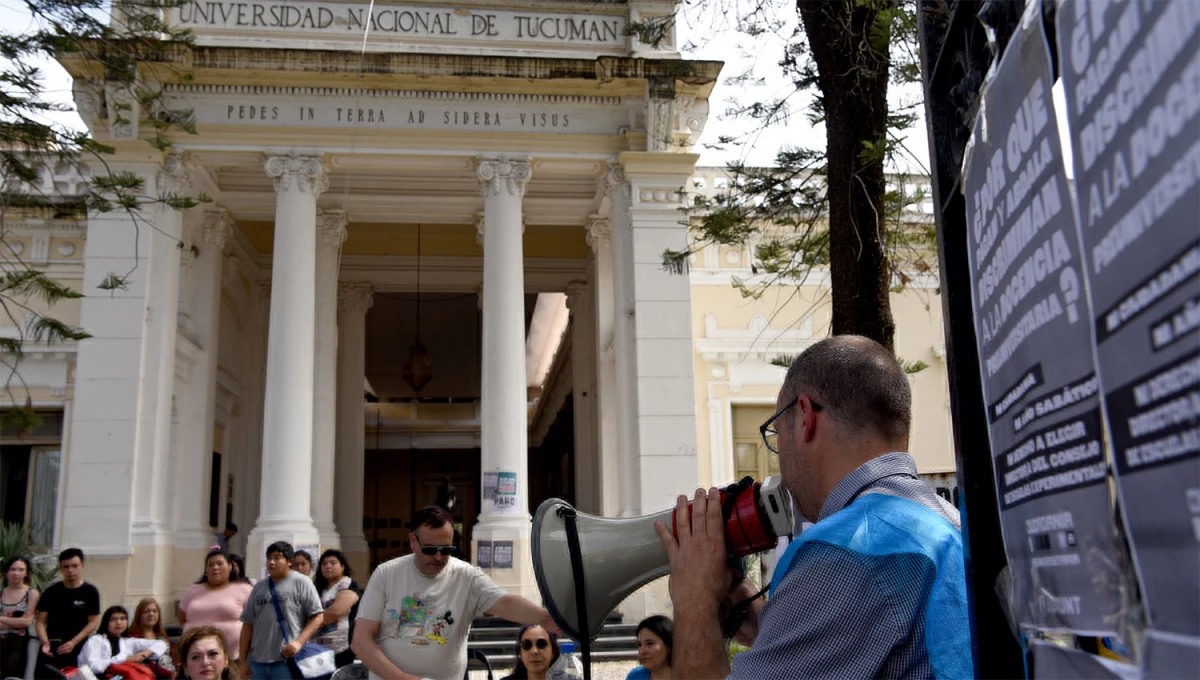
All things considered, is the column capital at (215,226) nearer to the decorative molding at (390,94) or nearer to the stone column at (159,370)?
the stone column at (159,370)

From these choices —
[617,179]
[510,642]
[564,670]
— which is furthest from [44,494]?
[564,670]

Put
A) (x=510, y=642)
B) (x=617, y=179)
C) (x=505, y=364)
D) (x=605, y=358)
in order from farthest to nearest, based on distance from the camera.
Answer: (x=605, y=358), (x=617, y=179), (x=505, y=364), (x=510, y=642)

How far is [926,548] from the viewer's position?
1860 millimetres

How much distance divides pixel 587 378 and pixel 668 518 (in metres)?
18.9

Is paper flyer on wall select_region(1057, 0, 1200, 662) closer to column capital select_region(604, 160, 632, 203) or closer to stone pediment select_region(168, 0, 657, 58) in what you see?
column capital select_region(604, 160, 632, 203)

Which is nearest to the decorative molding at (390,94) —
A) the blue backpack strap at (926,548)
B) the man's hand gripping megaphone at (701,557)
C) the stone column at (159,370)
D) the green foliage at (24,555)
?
the stone column at (159,370)

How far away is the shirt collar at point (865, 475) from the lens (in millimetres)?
2026

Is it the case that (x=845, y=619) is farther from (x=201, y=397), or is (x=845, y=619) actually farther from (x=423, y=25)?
(x=201, y=397)

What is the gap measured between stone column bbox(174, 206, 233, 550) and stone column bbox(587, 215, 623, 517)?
6.39m

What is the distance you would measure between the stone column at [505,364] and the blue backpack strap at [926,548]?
12594 millimetres

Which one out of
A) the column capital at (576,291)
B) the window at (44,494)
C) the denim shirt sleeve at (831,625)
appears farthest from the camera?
the column capital at (576,291)

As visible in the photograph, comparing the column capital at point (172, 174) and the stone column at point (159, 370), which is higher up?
the column capital at point (172, 174)

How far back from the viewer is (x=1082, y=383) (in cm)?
141

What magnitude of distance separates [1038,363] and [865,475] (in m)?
0.56
